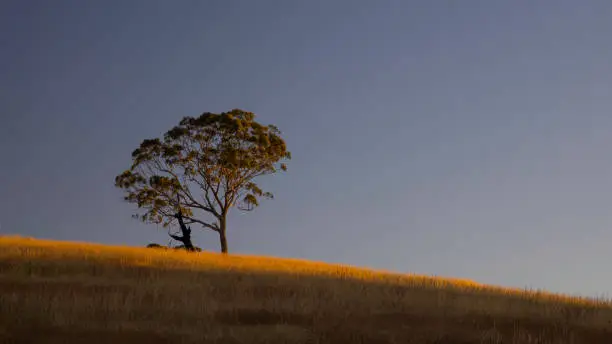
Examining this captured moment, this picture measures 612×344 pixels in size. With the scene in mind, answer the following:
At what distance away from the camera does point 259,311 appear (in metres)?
14.2

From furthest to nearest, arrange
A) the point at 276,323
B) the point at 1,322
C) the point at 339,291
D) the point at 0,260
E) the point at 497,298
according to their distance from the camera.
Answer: the point at 0,260 → the point at 497,298 → the point at 339,291 → the point at 276,323 → the point at 1,322

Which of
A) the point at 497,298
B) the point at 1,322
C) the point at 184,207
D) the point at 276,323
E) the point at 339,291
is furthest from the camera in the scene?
the point at 184,207

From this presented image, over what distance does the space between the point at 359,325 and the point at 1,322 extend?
672 centimetres

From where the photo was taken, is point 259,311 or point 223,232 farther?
point 223,232

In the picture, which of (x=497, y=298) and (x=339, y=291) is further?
(x=497, y=298)

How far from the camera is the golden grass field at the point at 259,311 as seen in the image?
1172 centimetres

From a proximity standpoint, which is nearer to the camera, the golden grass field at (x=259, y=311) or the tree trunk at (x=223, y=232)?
the golden grass field at (x=259, y=311)

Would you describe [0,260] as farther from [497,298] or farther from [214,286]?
[497,298]

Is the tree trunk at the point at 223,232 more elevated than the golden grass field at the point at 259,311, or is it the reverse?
the tree trunk at the point at 223,232

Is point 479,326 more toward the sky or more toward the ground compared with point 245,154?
more toward the ground

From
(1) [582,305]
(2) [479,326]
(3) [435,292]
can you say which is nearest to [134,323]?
(2) [479,326]

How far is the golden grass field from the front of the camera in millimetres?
11719

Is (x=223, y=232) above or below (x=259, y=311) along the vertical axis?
above

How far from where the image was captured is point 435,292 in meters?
18.7
